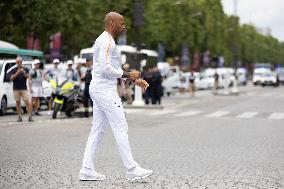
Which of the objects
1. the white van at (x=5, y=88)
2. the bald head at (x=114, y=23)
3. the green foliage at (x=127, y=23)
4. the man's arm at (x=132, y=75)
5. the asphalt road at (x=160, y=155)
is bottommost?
the asphalt road at (x=160, y=155)

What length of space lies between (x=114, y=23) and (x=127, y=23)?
48120 mm

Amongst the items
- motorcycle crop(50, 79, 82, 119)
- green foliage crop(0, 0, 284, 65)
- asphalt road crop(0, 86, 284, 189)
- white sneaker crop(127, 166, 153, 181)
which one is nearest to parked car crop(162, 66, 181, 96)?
green foliage crop(0, 0, 284, 65)

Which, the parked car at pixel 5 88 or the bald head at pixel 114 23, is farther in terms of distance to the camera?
the parked car at pixel 5 88

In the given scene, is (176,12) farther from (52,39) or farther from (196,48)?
(52,39)

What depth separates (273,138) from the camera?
51.8 ft

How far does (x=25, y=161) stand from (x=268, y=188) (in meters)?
3.84

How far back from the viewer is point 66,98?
22.5 meters

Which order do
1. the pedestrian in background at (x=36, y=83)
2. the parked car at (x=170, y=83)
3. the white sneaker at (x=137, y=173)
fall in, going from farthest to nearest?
1. the parked car at (x=170, y=83)
2. the pedestrian in background at (x=36, y=83)
3. the white sneaker at (x=137, y=173)

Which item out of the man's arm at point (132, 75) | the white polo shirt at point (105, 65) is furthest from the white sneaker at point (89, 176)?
the man's arm at point (132, 75)

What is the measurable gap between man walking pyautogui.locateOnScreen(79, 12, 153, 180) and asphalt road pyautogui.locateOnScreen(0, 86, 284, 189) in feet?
0.61

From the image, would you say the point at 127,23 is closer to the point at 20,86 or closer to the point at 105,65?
the point at 20,86

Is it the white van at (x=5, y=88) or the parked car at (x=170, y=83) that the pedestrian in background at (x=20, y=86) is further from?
the parked car at (x=170, y=83)

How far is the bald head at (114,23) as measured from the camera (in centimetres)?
895

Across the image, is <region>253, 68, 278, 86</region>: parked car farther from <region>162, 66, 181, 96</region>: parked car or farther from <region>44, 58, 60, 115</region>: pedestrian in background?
<region>44, 58, 60, 115</region>: pedestrian in background
